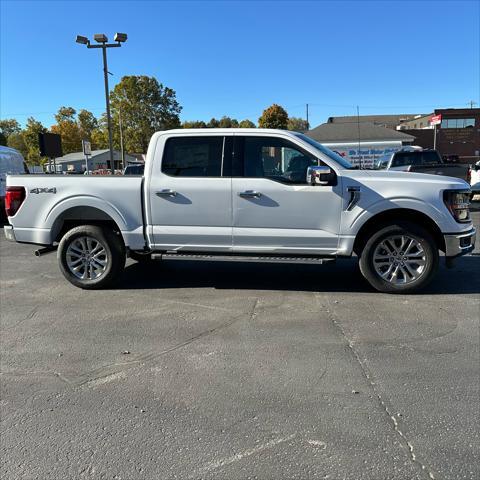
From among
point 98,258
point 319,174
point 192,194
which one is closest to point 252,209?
point 192,194

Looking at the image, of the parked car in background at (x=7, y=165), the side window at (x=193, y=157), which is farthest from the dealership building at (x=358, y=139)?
the side window at (x=193, y=157)

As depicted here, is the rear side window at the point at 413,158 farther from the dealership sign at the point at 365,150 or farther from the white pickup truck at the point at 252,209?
the dealership sign at the point at 365,150

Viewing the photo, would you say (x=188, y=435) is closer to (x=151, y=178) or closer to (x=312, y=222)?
(x=312, y=222)

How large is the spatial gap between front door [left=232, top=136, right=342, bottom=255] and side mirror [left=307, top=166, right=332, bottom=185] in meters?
0.14

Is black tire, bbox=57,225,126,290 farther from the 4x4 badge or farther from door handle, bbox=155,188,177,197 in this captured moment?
door handle, bbox=155,188,177,197

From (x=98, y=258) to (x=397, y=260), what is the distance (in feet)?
12.8

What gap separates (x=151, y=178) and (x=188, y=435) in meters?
3.65

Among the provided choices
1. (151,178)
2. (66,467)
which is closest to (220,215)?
(151,178)

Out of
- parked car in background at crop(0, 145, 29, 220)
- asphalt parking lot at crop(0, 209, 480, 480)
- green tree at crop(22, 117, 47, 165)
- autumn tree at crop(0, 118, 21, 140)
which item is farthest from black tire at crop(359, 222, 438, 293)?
autumn tree at crop(0, 118, 21, 140)

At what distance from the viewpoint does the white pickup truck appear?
5359 millimetres

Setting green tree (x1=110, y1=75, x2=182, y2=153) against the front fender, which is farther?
green tree (x1=110, y1=75, x2=182, y2=153)

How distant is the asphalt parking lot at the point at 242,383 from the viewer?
2.56 meters

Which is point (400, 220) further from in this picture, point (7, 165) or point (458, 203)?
point (7, 165)

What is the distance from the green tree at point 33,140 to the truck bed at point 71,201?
76584 mm
